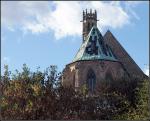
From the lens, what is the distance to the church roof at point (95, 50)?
59.1 metres

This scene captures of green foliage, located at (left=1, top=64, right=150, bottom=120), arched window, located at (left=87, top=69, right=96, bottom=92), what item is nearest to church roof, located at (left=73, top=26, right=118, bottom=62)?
arched window, located at (left=87, top=69, right=96, bottom=92)

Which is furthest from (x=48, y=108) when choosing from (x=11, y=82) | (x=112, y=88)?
(x=112, y=88)

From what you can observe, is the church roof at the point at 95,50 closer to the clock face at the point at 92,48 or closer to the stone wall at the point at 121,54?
the clock face at the point at 92,48

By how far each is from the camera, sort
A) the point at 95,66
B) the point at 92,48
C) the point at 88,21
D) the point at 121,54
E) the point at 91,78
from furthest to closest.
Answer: the point at 88,21 → the point at 121,54 → the point at 92,48 → the point at 91,78 → the point at 95,66

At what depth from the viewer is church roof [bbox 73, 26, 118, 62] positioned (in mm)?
59112

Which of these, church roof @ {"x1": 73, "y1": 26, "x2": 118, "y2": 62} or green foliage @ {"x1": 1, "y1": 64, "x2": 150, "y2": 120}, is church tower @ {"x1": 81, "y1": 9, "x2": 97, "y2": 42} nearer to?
church roof @ {"x1": 73, "y1": 26, "x2": 118, "y2": 62}

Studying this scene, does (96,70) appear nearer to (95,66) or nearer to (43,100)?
(95,66)

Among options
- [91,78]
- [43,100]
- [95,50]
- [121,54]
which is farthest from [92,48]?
[43,100]

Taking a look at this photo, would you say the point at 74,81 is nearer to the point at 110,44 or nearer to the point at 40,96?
the point at 110,44

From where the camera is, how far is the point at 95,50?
196ft

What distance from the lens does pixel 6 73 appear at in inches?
1227

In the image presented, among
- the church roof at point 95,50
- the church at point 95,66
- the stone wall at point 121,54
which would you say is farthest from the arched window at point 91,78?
the stone wall at point 121,54

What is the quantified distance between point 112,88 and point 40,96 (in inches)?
738

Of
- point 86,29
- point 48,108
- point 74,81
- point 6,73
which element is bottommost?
point 48,108
